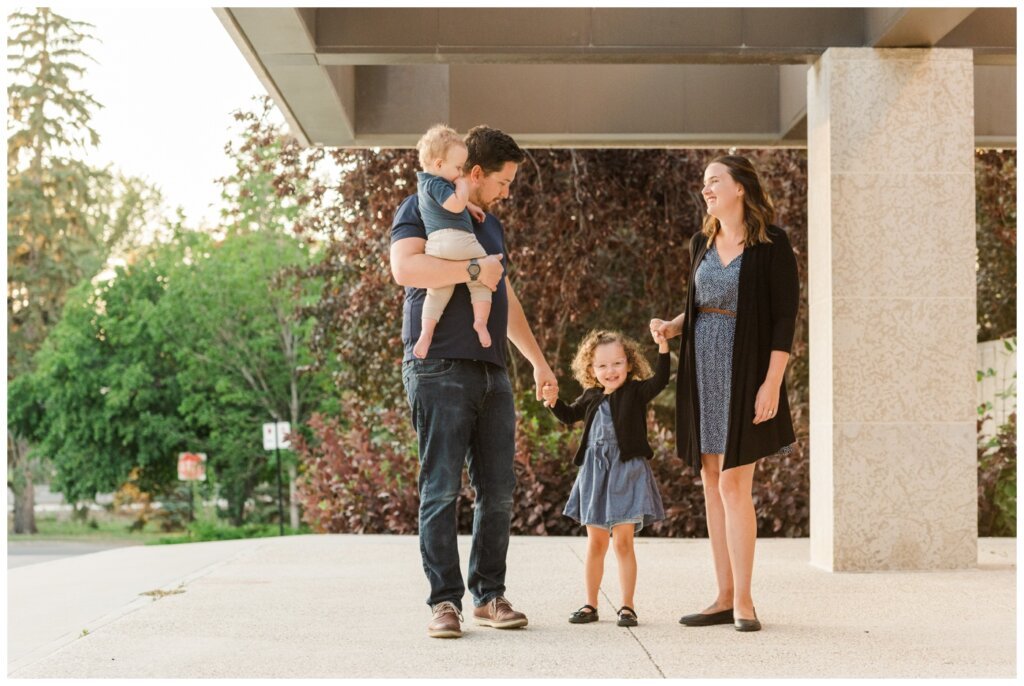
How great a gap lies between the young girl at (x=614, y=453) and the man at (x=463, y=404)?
1.21 ft

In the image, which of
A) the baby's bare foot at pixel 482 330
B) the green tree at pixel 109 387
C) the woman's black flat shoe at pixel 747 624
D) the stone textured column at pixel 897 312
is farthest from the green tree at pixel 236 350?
the woman's black flat shoe at pixel 747 624

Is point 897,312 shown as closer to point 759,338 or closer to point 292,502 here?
point 759,338

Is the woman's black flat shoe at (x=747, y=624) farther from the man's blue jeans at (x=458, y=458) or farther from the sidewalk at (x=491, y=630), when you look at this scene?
the man's blue jeans at (x=458, y=458)

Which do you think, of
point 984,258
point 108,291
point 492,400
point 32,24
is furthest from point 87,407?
point 492,400

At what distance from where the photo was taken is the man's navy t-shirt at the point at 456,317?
14.5ft

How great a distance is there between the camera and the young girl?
189 inches

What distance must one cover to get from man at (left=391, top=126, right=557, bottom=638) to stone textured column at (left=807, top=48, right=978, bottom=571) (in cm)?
268

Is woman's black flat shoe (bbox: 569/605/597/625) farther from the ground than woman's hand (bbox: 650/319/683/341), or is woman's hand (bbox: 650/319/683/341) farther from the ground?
woman's hand (bbox: 650/319/683/341)

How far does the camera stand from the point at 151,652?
4.12 metres

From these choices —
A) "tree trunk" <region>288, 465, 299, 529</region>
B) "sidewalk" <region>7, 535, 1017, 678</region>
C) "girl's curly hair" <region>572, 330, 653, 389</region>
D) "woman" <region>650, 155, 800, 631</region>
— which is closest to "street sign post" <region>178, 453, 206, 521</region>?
"tree trunk" <region>288, 465, 299, 529</region>

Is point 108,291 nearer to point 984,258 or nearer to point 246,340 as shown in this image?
point 246,340

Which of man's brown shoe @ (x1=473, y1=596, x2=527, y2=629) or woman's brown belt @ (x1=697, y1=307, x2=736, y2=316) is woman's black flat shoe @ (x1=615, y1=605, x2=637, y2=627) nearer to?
man's brown shoe @ (x1=473, y1=596, x2=527, y2=629)

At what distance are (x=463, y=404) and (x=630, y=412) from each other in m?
0.84

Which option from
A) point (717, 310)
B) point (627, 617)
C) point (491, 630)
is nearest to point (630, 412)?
point (717, 310)
